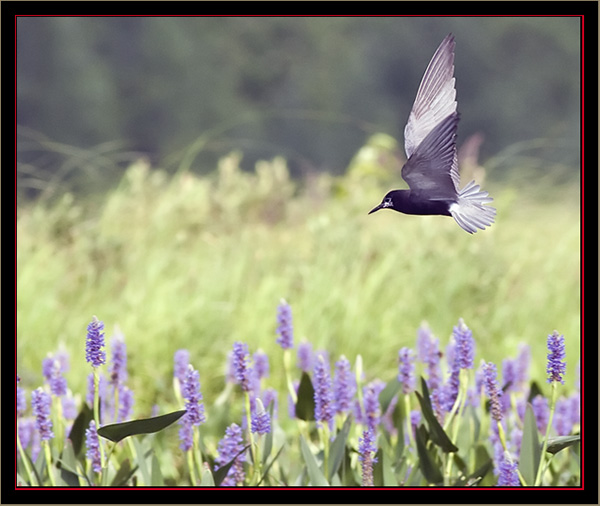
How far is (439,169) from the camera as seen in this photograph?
1137mm

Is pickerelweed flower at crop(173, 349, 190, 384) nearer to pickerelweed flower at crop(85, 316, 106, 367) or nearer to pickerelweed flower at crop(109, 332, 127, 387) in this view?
pickerelweed flower at crop(109, 332, 127, 387)

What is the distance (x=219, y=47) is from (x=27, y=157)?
409cm

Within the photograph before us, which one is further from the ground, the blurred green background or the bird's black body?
the blurred green background

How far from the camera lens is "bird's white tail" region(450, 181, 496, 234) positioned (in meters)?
1.04

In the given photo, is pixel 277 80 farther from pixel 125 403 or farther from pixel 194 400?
pixel 194 400

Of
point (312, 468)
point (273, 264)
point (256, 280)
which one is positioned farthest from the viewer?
point (273, 264)

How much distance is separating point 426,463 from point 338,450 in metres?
0.21

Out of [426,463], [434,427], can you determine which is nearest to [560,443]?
[434,427]

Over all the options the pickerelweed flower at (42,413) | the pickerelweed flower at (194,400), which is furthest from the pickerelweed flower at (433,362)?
the pickerelweed flower at (42,413)

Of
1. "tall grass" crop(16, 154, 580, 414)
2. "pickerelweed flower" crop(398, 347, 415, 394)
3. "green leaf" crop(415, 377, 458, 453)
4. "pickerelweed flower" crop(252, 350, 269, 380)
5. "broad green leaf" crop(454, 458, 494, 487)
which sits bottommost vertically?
"broad green leaf" crop(454, 458, 494, 487)

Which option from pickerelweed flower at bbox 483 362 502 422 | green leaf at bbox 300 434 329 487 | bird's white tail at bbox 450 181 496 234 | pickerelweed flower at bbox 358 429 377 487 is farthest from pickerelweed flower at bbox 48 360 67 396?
bird's white tail at bbox 450 181 496 234

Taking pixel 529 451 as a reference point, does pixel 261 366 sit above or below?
above

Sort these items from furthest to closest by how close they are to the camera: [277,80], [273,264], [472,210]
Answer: [277,80]
[273,264]
[472,210]

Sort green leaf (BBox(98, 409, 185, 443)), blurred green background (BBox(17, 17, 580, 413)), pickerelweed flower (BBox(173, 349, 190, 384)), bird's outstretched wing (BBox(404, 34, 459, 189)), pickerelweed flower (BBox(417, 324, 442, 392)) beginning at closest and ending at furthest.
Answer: bird's outstretched wing (BBox(404, 34, 459, 189))
green leaf (BBox(98, 409, 185, 443))
pickerelweed flower (BBox(417, 324, 442, 392))
pickerelweed flower (BBox(173, 349, 190, 384))
blurred green background (BBox(17, 17, 580, 413))
